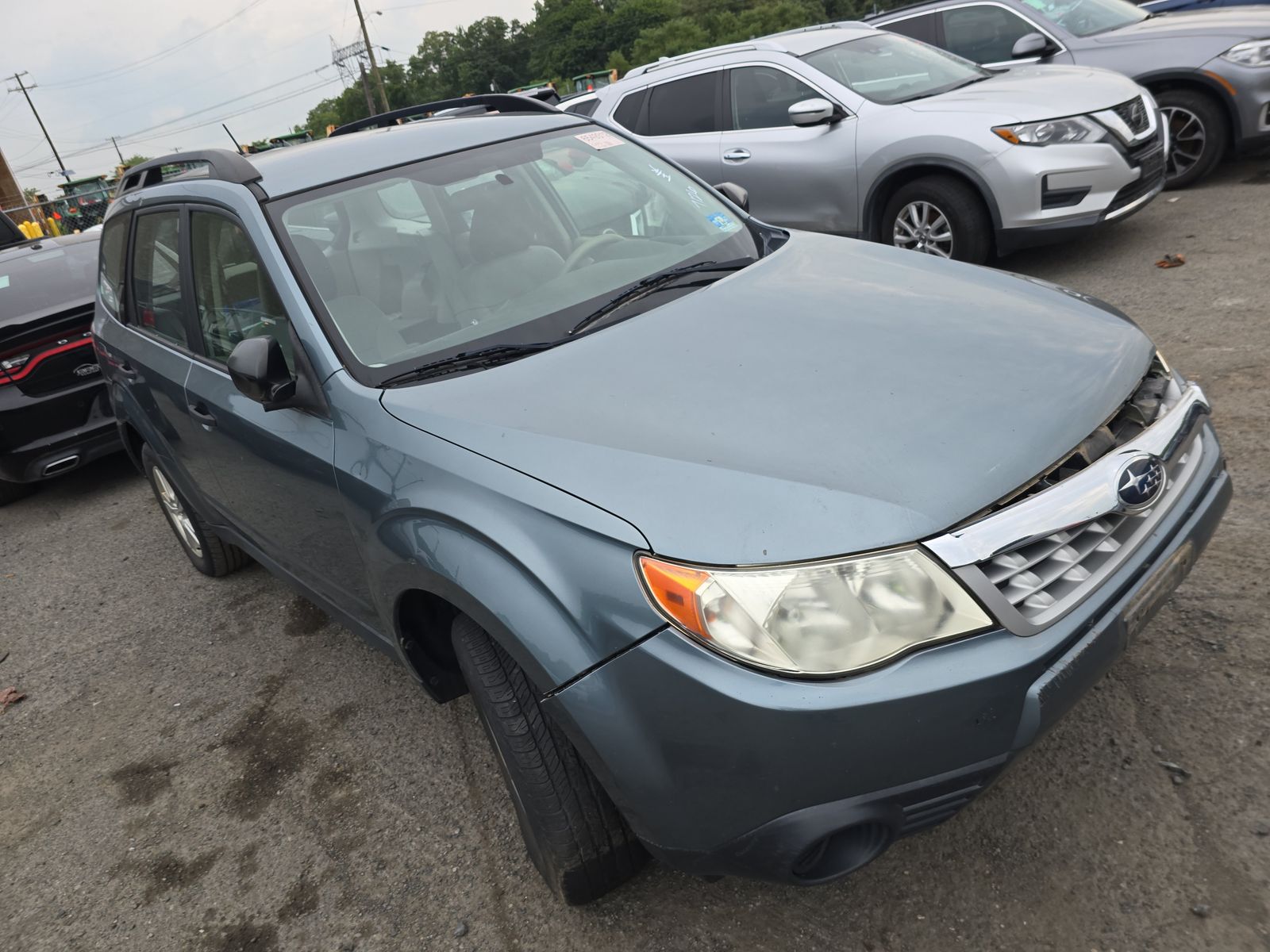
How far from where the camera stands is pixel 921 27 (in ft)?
26.7

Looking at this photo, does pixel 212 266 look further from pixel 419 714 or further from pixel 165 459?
pixel 419 714

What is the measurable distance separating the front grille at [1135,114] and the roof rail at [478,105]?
12.8 feet

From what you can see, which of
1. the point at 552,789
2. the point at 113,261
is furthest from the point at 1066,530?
the point at 113,261

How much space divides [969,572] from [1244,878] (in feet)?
3.27

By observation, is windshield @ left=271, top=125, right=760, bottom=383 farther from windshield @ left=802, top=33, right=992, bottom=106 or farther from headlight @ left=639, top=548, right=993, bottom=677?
windshield @ left=802, top=33, right=992, bottom=106

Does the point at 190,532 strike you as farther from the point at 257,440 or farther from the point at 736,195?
the point at 736,195

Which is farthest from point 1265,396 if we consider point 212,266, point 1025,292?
point 212,266

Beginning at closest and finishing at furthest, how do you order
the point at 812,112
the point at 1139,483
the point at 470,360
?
the point at 1139,483
the point at 470,360
the point at 812,112

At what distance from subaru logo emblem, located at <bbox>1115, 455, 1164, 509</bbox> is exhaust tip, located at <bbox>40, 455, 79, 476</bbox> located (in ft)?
18.9

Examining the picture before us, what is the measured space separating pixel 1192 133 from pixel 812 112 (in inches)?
130

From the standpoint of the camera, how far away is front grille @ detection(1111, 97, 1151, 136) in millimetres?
5719

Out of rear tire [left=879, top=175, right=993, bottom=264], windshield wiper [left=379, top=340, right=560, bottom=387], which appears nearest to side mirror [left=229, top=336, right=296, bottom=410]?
windshield wiper [left=379, top=340, right=560, bottom=387]

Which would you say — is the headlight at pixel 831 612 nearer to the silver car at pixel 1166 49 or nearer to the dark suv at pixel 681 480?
the dark suv at pixel 681 480

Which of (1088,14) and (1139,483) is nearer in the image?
(1139,483)
